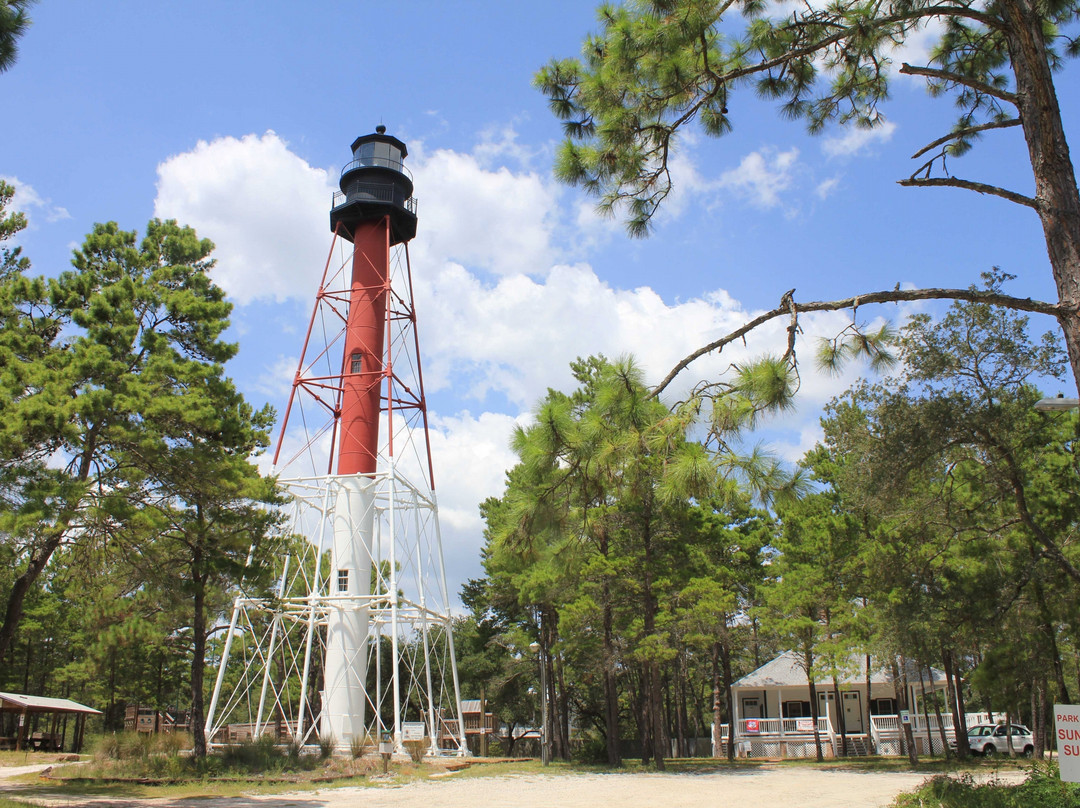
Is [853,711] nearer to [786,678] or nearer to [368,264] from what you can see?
[786,678]

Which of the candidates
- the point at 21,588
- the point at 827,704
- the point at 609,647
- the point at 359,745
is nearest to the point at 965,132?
the point at 21,588

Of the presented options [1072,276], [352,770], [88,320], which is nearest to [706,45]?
[1072,276]

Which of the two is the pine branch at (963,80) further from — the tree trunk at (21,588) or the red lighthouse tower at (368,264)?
the red lighthouse tower at (368,264)

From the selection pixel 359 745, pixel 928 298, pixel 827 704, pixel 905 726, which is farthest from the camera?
pixel 827 704

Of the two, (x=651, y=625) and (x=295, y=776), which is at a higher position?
(x=651, y=625)

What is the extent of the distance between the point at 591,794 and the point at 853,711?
26504 millimetres

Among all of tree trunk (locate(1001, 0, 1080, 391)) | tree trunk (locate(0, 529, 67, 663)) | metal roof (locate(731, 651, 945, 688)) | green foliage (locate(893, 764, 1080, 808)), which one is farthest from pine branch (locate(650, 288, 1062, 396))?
metal roof (locate(731, 651, 945, 688))

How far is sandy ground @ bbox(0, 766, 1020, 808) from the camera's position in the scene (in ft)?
39.5

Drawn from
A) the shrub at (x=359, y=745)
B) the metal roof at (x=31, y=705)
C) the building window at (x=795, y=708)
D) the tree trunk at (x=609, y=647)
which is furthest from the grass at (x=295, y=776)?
the building window at (x=795, y=708)

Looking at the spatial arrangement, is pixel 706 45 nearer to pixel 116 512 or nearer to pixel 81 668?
pixel 116 512

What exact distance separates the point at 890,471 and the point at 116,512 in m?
14.2

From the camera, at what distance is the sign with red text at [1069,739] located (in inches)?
273

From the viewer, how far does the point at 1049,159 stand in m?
6.28

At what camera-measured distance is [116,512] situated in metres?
12.7
